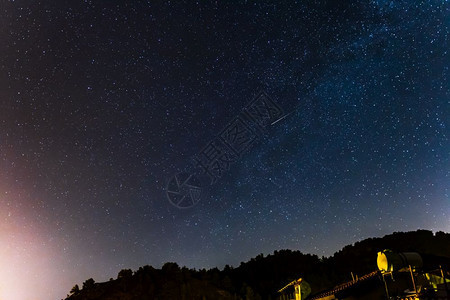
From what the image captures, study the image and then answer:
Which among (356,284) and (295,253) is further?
(295,253)

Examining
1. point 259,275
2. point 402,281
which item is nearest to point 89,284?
point 259,275

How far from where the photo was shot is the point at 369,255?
5228 centimetres

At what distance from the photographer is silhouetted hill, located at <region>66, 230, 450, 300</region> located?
1838 inches

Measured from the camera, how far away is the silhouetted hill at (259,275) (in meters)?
46.7

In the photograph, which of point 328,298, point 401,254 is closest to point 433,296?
point 401,254

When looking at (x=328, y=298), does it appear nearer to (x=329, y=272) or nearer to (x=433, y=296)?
(x=433, y=296)

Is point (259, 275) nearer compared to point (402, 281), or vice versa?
point (402, 281)

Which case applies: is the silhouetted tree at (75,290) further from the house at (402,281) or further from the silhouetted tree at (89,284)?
the house at (402,281)

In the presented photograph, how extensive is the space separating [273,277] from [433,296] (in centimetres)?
4585

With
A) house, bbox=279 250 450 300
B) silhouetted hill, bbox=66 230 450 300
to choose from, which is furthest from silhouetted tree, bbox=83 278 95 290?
house, bbox=279 250 450 300

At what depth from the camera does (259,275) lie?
193 feet

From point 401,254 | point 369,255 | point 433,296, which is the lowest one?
point 433,296

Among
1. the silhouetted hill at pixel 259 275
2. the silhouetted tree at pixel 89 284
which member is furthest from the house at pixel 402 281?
the silhouetted tree at pixel 89 284

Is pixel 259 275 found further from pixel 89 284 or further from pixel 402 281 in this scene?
pixel 402 281
